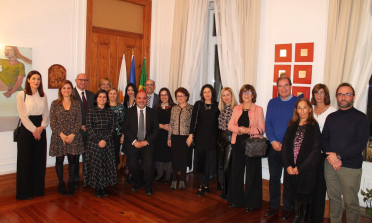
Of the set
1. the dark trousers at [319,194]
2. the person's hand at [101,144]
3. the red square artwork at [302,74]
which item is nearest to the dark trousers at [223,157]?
the dark trousers at [319,194]

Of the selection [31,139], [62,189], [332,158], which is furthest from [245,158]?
[31,139]

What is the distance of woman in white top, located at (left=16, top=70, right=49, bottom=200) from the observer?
402 cm

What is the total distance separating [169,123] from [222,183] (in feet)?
4.14

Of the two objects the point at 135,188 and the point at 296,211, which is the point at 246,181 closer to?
the point at 296,211

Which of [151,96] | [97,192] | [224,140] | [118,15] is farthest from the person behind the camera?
[118,15]

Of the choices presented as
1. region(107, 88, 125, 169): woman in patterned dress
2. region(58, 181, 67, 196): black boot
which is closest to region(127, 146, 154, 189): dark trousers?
region(107, 88, 125, 169): woman in patterned dress

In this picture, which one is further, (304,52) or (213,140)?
(213,140)

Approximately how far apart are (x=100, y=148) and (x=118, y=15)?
9.47ft

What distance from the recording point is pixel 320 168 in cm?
349

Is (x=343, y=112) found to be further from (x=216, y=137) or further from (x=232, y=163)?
(x=216, y=137)

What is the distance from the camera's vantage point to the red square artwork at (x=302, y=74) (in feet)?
13.8

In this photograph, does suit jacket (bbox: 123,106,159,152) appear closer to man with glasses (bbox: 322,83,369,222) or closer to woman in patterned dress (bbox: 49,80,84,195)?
woman in patterned dress (bbox: 49,80,84,195)

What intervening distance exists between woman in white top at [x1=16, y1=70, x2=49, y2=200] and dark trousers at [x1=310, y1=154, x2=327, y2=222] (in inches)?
139

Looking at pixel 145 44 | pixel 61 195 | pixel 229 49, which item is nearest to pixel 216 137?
pixel 229 49
